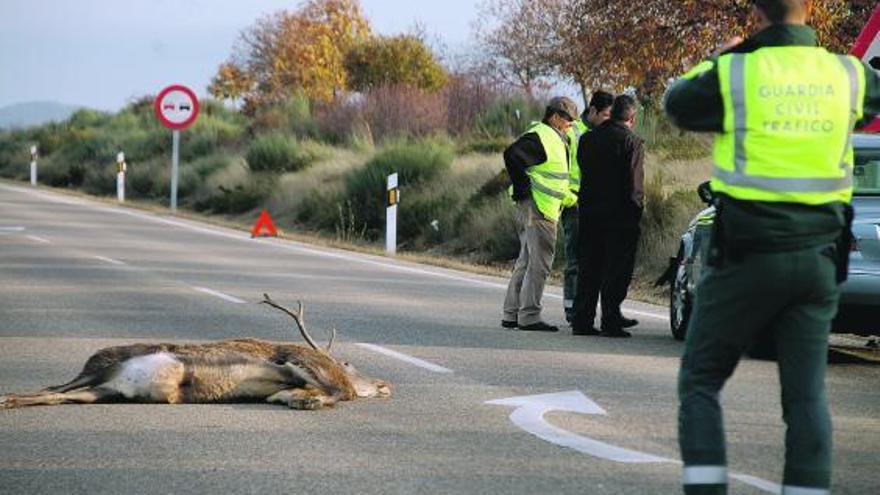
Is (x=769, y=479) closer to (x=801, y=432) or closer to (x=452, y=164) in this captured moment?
(x=801, y=432)

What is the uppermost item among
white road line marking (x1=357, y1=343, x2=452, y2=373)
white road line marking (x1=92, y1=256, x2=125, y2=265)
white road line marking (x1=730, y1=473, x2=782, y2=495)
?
white road line marking (x1=730, y1=473, x2=782, y2=495)

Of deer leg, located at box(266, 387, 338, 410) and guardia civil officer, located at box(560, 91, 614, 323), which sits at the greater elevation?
guardia civil officer, located at box(560, 91, 614, 323)

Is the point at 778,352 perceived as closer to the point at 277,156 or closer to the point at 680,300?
the point at 680,300

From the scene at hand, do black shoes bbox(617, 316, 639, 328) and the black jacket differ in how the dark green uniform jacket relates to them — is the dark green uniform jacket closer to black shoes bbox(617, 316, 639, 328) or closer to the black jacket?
the black jacket

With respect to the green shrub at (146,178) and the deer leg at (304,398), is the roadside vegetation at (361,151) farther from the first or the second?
the deer leg at (304,398)

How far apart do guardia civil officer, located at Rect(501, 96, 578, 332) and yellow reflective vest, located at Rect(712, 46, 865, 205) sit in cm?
818

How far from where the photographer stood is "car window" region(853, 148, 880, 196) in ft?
40.2

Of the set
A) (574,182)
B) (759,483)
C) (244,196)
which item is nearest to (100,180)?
(244,196)

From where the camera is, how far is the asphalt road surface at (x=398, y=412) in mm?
7395

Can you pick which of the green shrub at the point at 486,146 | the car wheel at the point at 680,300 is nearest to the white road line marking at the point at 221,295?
the car wheel at the point at 680,300

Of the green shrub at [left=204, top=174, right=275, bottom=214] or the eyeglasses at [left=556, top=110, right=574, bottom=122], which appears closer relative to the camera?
the eyeglasses at [left=556, top=110, right=574, bottom=122]

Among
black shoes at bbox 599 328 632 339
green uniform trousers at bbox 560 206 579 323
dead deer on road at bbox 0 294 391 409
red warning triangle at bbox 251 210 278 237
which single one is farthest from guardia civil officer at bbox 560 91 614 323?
red warning triangle at bbox 251 210 278 237

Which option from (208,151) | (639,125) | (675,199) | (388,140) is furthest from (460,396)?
(208,151)

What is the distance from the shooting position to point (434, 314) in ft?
50.6
